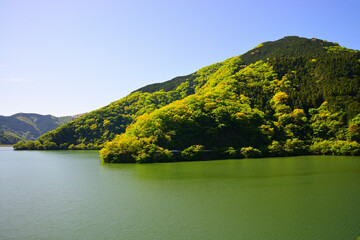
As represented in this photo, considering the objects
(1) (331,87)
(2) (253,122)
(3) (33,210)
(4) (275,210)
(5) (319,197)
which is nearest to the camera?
(4) (275,210)

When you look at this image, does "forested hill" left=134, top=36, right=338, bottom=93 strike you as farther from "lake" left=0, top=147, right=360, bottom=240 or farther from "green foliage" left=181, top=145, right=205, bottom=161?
"lake" left=0, top=147, right=360, bottom=240

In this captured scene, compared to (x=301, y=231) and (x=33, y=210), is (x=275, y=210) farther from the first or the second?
(x=33, y=210)

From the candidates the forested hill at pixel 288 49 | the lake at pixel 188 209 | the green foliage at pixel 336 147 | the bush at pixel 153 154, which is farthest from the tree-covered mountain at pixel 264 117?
the lake at pixel 188 209

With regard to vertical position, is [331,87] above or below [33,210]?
above

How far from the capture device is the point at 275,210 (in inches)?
782

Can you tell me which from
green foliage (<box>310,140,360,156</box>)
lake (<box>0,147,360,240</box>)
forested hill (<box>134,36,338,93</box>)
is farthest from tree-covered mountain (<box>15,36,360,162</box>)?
lake (<box>0,147,360,240</box>)

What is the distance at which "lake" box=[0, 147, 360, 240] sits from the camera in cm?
1628

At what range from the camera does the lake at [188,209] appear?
16.3m

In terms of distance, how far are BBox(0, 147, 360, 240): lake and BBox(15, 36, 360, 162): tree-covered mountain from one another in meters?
28.1

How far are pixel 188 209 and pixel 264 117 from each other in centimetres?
5969

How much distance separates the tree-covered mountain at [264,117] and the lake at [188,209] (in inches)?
1107

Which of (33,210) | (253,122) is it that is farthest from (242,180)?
(253,122)

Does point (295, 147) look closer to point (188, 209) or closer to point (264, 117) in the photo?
point (264, 117)

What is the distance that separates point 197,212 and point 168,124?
4799 centimetres
